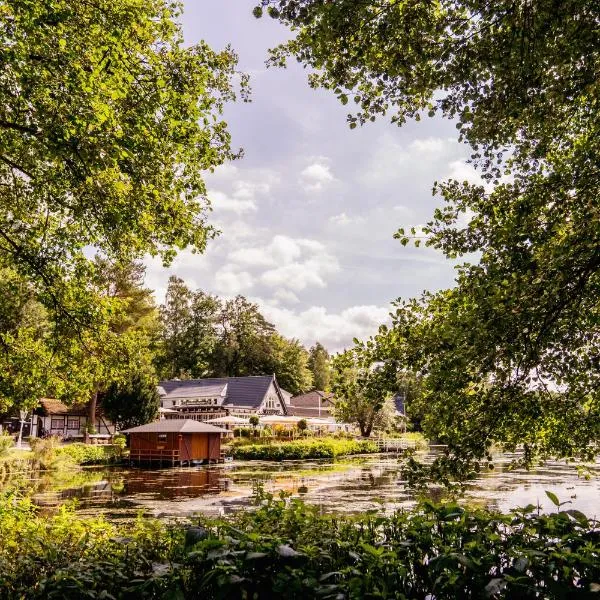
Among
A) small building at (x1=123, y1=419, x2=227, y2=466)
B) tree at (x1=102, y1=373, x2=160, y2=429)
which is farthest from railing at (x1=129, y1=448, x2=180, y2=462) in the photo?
tree at (x1=102, y1=373, x2=160, y2=429)

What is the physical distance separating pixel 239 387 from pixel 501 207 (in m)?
64.4

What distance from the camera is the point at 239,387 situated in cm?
6931

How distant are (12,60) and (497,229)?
571 centimetres

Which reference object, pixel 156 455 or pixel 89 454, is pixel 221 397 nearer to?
pixel 156 455

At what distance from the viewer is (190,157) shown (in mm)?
9852

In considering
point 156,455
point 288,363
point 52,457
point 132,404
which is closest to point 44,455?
point 52,457

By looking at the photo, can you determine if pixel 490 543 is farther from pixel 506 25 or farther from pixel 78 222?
pixel 78 222

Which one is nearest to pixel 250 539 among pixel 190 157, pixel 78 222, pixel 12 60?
pixel 12 60

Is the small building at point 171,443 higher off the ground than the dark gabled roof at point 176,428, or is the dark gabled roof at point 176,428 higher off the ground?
the dark gabled roof at point 176,428

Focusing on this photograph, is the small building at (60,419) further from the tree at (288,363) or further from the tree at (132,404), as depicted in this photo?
the tree at (288,363)

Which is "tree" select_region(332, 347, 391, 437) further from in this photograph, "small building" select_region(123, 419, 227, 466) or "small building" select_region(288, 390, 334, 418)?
"small building" select_region(288, 390, 334, 418)

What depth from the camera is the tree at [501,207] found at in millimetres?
5648

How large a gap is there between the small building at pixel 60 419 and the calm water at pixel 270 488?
20.5 meters

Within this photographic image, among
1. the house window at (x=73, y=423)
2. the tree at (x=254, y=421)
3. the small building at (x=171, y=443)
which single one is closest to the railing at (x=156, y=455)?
the small building at (x=171, y=443)
